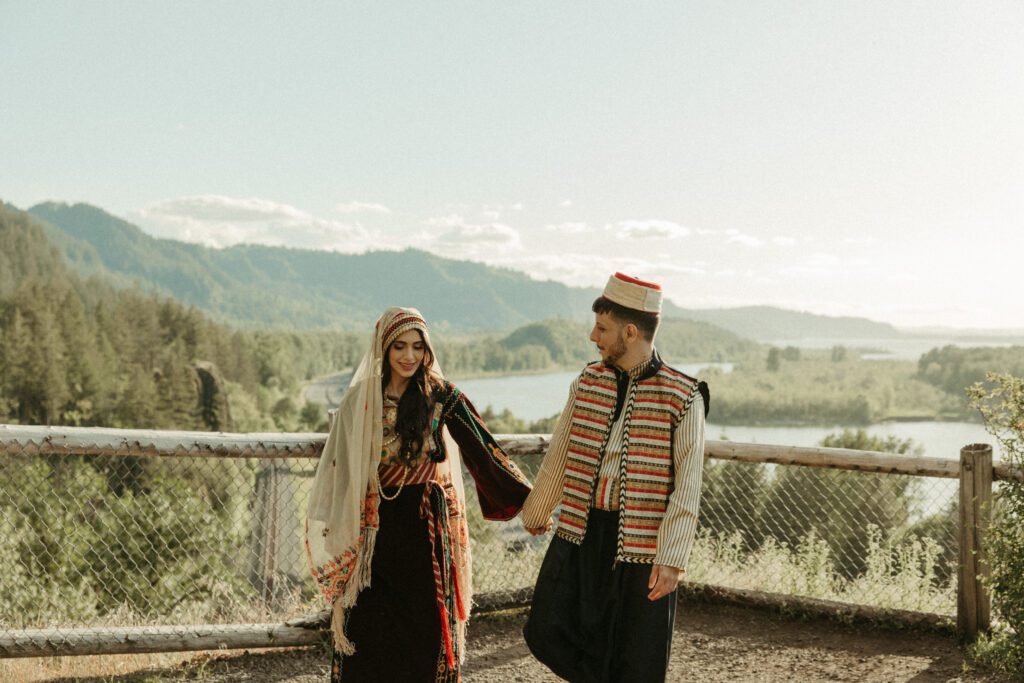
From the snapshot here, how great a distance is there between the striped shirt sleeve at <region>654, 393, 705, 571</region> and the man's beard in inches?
11.3

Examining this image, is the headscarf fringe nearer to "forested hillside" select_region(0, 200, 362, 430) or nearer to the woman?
the woman

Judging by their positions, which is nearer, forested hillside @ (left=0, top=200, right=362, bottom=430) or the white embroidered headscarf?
the white embroidered headscarf

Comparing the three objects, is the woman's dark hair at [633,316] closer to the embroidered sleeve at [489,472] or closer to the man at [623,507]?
the man at [623,507]

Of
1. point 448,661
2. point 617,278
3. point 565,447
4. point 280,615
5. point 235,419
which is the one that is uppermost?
point 617,278

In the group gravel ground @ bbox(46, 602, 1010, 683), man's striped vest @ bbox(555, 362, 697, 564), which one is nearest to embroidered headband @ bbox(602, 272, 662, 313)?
man's striped vest @ bbox(555, 362, 697, 564)

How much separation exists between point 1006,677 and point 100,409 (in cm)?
7218

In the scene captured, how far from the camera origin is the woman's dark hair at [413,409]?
315 cm

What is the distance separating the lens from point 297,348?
503ft

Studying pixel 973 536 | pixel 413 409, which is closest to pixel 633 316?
pixel 413 409

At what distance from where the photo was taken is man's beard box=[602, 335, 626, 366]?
2738 mm

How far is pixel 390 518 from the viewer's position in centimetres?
318

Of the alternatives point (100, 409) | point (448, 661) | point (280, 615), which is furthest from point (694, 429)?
point (100, 409)

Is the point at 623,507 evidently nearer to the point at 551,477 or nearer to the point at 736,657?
the point at 551,477

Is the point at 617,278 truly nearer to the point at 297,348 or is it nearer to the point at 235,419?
the point at 235,419
